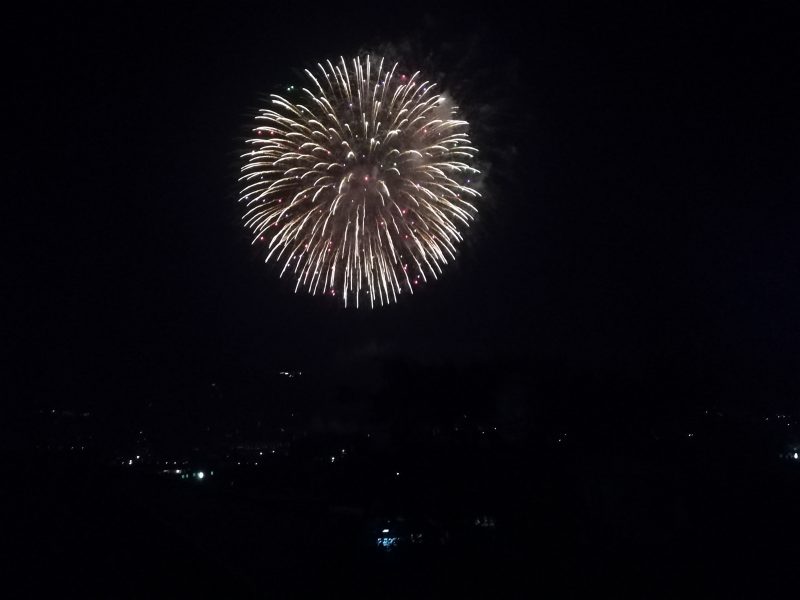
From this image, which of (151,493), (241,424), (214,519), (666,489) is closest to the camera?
(214,519)

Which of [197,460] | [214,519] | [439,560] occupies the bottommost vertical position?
[439,560]

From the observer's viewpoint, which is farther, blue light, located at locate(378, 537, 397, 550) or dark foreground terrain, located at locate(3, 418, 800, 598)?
blue light, located at locate(378, 537, 397, 550)

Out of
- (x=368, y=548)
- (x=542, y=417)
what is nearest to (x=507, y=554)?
(x=368, y=548)

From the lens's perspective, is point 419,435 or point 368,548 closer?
point 368,548

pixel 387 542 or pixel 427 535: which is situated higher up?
pixel 427 535

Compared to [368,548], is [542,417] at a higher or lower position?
higher

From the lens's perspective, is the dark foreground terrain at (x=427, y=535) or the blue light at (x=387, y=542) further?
the blue light at (x=387, y=542)

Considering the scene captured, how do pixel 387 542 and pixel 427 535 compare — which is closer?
pixel 387 542

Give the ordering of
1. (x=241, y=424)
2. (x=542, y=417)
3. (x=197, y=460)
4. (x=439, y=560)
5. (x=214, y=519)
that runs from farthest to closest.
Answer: (x=241, y=424), (x=197, y=460), (x=542, y=417), (x=214, y=519), (x=439, y=560)

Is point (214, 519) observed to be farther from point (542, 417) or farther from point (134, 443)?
point (134, 443)
